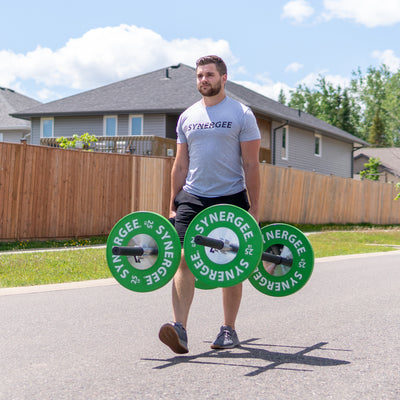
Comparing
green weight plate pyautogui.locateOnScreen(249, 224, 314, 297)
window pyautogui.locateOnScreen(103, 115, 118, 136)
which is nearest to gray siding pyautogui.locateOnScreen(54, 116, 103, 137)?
window pyautogui.locateOnScreen(103, 115, 118, 136)

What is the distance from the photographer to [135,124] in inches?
1177

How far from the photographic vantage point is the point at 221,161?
16.2 ft

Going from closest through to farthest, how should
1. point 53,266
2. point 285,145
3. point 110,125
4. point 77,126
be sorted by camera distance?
1. point 53,266
2. point 110,125
3. point 77,126
4. point 285,145

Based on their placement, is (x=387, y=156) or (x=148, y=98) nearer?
(x=148, y=98)

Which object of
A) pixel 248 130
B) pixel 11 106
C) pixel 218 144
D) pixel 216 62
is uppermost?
pixel 11 106

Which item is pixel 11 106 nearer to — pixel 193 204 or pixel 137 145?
pixel 137 145

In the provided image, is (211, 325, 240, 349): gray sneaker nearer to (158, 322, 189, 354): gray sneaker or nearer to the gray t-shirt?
(158, 322, 189, 354): gray sneaker

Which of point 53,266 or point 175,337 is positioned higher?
point 175,337

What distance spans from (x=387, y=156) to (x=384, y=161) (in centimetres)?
118

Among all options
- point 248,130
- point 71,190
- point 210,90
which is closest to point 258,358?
point 248,130

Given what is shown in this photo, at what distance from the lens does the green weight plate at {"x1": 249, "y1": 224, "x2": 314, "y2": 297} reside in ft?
17.0

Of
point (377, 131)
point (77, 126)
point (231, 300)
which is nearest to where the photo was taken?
point (231, 300)

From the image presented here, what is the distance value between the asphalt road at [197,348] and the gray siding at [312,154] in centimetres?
2586

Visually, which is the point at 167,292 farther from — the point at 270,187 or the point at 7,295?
the point at 270,187
